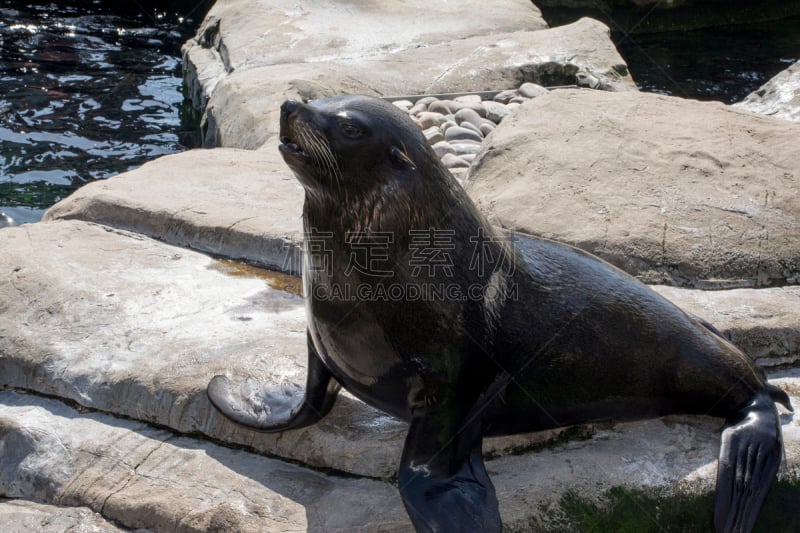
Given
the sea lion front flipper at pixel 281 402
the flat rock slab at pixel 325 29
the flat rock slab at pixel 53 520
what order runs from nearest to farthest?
the flat rock slab at pixel 53 520
the sea lion front flipper at pixel 281 402
the flat rock slab at pixel 325 29

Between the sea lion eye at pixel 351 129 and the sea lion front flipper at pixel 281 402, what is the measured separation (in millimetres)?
905

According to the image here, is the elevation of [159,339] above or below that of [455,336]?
below

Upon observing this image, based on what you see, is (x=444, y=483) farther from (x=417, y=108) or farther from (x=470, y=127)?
(x=417, y=108)

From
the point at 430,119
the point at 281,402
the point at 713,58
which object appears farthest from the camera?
the point at 713,58

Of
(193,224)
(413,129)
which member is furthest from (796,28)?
(413,129)

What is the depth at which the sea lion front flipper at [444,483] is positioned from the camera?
305 cm

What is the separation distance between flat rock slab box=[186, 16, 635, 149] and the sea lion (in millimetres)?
4955

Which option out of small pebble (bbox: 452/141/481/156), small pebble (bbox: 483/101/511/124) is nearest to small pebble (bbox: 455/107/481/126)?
small pebble (bbox: 483/101/511/124)

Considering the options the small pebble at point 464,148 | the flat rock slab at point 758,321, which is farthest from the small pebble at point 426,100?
the flat rock slab at point 758,321

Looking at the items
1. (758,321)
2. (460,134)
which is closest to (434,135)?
(460,134)

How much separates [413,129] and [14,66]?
11.0m

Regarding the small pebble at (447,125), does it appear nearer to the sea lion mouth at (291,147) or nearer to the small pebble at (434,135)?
the small pebble at (434,135)

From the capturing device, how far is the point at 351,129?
10.4 feet

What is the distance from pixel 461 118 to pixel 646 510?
17.9 ft
